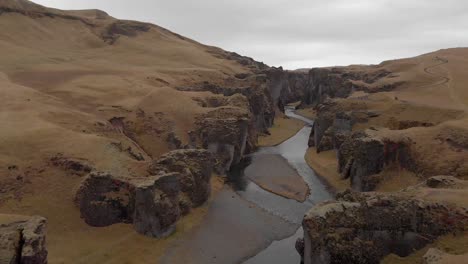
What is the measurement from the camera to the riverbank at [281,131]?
345ft

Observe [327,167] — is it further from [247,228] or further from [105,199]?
[105,199]

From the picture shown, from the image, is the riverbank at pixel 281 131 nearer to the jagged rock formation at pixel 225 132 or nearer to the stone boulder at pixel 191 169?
the jagged rock formation at pixel 225 132

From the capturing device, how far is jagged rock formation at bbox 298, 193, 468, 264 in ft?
119

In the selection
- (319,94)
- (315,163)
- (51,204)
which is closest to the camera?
(51,204)

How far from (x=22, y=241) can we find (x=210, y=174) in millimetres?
30140

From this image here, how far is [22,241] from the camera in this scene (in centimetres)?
3269

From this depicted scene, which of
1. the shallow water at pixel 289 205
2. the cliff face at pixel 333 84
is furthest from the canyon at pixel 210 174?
the cliff face at pixel 333 84

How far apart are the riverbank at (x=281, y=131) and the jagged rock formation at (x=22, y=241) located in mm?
69438

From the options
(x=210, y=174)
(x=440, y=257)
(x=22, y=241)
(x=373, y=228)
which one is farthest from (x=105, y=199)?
(x=440, y=257)

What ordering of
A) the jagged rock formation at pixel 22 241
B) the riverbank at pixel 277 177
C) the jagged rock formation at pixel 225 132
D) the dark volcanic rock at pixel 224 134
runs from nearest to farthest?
the jagged rock formation at pixel 22 241 < the riverbank at pixel 277 177 < the dark volcanic rock at pixel 224 134 < the jagged rock formation at pixel 225 132

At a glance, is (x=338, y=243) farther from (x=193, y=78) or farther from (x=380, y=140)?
(x=193, y=78)

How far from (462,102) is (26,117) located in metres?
78.9

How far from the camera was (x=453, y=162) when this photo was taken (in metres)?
56.1

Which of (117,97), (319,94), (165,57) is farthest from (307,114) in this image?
(117,97)
